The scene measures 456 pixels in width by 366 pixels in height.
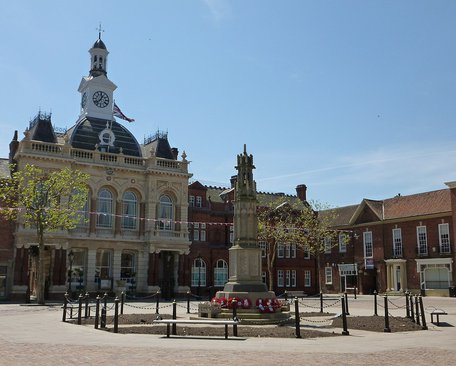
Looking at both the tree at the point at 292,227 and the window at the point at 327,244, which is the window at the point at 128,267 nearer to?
the tree at the point at 292,227

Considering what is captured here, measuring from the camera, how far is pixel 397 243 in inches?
2213

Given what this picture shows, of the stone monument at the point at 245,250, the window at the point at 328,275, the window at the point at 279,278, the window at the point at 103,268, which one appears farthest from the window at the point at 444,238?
the stone monument at the point at 245,250

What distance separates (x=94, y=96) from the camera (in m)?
53.2

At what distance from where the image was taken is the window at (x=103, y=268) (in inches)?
1836

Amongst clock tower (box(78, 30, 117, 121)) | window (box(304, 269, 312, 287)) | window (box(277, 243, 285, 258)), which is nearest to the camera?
clock tower (box(78, 30, 117, 121))

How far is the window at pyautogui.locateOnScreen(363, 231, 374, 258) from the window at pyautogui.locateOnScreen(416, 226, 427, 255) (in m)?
6.12

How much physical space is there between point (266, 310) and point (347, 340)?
18.9 ft

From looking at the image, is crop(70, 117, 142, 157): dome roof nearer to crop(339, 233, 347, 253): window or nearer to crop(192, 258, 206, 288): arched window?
crop(192, 258, 206, 288): arched window

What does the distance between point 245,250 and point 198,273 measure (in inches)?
1285

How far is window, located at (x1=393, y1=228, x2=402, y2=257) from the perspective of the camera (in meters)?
55.9

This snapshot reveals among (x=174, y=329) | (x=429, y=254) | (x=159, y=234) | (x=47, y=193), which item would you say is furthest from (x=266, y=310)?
(x=429, y=254)

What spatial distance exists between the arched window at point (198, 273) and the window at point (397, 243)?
66.9ft

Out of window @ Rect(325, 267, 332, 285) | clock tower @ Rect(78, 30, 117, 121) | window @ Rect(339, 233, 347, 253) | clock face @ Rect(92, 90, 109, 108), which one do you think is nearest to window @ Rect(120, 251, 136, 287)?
clock tower @ Rect(78, 30, 117, 121)

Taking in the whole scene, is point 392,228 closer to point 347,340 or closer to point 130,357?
point 347,340
